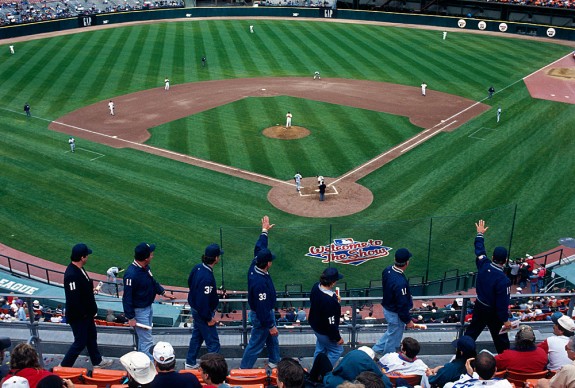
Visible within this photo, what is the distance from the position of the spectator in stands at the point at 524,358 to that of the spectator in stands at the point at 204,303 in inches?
166

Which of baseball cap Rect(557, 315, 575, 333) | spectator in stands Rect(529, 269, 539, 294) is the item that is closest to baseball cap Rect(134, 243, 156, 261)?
baseball cap Rect(557, 315, 575, 333)

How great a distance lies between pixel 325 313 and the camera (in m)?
8.91

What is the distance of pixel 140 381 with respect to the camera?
7156 mm

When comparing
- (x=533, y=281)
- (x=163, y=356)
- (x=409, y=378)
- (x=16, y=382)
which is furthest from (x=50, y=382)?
(x=533, y=281)

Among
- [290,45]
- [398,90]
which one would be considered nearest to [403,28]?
[290,45]

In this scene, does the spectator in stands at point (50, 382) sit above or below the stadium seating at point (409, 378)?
above

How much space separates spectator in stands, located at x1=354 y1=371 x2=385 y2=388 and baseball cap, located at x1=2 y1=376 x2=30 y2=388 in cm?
358

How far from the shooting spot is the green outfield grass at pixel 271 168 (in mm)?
22000

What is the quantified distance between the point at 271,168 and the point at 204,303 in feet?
67.2

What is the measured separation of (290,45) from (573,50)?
2498cm

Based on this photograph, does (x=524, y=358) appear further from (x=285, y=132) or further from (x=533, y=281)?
(x=285, y=132)

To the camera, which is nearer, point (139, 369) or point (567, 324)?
point (139, 369)

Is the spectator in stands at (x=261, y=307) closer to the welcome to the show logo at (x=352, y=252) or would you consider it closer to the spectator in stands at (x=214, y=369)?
the spectator in stands at (x=214, y=369)

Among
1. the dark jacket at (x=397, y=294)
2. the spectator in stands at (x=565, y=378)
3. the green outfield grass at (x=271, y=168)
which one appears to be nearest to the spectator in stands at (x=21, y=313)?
the green outfield grass at (x=271, y=168)
